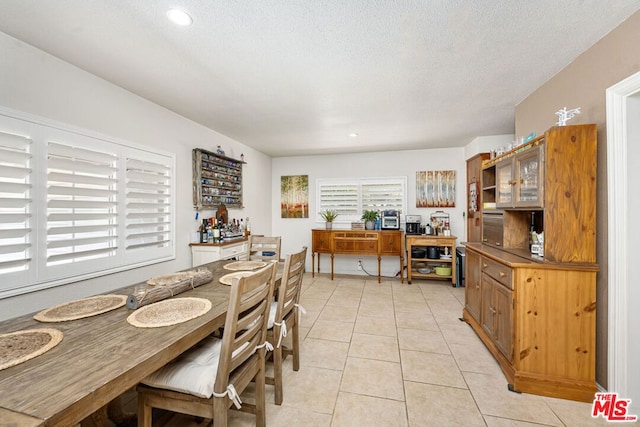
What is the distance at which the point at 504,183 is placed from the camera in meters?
2.54

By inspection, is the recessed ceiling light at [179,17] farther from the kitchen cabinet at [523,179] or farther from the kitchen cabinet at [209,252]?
the kitchen cabinet at [523,179]

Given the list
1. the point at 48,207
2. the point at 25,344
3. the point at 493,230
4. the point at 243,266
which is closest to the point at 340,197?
the point at 493,230

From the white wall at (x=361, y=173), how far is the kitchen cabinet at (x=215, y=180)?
145 centimetres

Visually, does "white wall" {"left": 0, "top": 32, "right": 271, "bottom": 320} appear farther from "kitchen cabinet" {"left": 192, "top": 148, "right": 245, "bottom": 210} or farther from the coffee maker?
the coffee maker

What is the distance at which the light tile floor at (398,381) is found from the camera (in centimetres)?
165

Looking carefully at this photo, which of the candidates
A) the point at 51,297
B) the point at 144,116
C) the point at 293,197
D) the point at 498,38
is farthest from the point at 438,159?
the point at 51,297

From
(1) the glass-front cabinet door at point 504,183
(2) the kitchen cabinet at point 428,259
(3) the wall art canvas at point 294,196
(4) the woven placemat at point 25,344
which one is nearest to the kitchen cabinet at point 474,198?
(2) the kitchen cabinet at point 428,259

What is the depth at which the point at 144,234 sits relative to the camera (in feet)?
8.86

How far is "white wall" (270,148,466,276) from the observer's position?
4852mm

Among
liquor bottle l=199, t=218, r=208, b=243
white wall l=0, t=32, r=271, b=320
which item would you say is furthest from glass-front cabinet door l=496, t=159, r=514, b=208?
white wall l=0, t=32, r=271, b=320

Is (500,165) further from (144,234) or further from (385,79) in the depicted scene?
(144,234)

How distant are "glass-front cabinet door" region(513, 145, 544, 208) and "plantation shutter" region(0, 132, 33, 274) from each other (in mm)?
3690

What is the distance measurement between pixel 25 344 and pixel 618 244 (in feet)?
10.4

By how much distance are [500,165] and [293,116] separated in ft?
7.56
